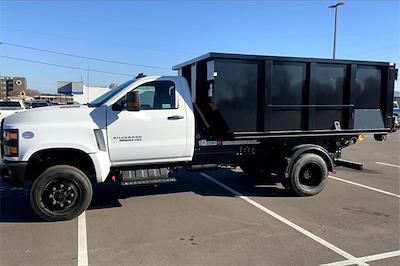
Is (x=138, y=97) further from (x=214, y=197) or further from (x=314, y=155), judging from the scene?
(x=314, y=155)

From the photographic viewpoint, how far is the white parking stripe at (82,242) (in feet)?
14.8

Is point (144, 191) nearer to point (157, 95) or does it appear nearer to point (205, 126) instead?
point (205, 126)

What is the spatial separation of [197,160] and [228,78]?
63.9 inches

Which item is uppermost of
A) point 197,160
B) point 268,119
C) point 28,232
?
point 268,119

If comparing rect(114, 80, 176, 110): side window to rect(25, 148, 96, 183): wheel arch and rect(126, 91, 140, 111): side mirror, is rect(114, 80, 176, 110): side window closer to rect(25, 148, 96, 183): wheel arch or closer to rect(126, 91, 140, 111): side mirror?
rect(126, 91, 140, 111): side mirror

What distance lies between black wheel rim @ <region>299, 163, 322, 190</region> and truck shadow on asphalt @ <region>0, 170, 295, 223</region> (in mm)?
400

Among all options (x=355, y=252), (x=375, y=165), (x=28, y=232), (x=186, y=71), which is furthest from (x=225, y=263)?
(x=375, y=165)

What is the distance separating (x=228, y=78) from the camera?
23.5ft

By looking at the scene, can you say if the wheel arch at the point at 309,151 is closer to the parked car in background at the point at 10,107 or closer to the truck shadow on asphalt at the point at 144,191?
the truck shadow on asphalt at the point at 144,191

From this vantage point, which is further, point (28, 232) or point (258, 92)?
point (258, 92)

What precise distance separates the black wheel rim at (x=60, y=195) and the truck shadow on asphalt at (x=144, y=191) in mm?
321

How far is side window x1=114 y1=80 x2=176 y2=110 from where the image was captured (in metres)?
6.84

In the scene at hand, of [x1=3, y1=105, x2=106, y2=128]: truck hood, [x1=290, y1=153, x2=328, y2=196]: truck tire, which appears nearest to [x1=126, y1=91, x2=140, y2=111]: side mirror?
[x1=3, y1=105, x2=106, y2=128]: truck hood

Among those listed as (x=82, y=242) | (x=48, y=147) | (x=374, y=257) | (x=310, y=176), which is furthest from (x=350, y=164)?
(x=48, y=147)
